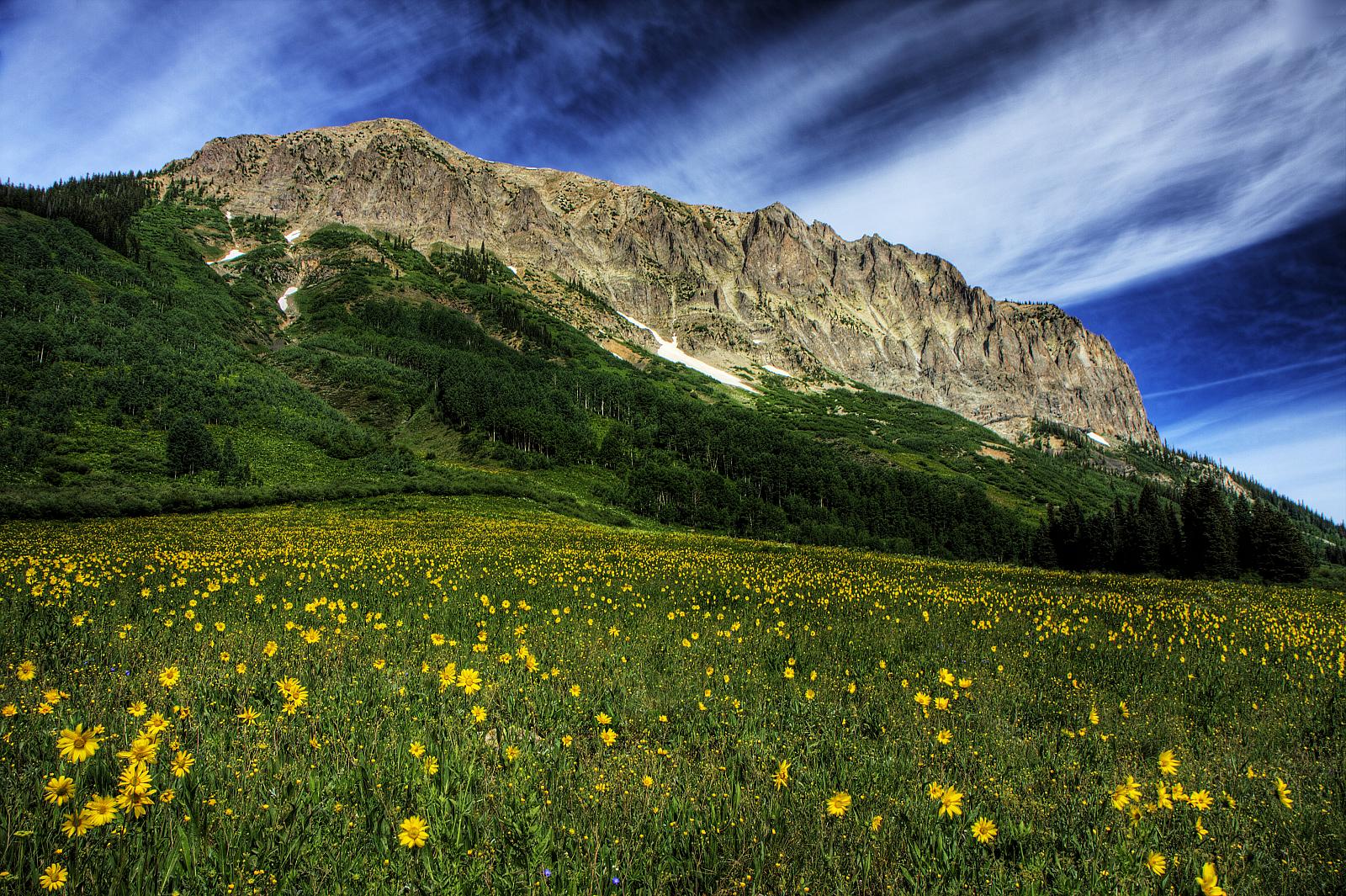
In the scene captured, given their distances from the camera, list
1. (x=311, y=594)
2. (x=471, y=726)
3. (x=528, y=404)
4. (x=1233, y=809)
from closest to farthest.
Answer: (x=1233, y=809) < (x=471, y=726) < (x=311, y=594) < (x=528, y=404)

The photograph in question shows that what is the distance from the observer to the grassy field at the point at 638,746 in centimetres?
295

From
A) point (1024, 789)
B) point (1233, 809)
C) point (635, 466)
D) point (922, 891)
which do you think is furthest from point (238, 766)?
point (635, 466)

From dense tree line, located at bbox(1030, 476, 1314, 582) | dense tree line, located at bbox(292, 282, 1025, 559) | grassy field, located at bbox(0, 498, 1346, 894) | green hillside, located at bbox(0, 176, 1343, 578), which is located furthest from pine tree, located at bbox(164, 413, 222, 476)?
dense tree line, located at bbox(1030, 476, 1314, 582)

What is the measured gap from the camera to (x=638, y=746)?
4.49 m

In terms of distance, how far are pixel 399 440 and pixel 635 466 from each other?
47.9 metres

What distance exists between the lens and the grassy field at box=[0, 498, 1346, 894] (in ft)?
9.68

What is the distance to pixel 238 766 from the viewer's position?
3715 millimetres

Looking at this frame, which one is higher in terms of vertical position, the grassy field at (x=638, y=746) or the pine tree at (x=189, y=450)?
the pine tree at (x=189, y=450)

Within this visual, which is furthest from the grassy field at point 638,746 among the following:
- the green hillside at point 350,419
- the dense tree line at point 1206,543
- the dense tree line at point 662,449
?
the dense tree line at point 662,449

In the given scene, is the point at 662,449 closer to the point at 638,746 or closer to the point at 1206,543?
the point at 1206,543

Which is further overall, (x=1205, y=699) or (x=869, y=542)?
(x=869, y=542)

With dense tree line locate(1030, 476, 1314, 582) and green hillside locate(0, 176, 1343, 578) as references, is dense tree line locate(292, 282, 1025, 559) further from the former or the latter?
dense tree line locate(1030, 476, 1314, 582)

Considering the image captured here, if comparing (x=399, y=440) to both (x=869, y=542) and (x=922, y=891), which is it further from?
(x=922, y=891)

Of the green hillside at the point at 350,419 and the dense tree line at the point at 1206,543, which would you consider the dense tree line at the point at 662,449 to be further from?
the dense tree line at the point at 1206,543
